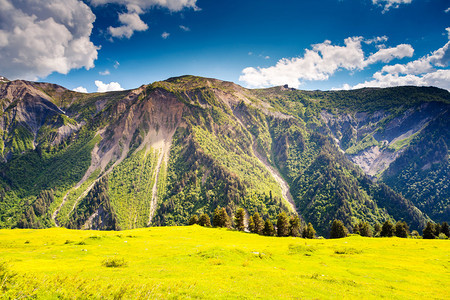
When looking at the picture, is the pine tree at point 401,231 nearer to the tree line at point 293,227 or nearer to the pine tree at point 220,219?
the tree line at point 293,227

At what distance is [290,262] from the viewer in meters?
34.3

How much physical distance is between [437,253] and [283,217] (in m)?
53.1

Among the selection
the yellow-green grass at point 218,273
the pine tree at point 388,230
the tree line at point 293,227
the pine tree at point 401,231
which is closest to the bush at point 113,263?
the yellow-green grass at point 218,273

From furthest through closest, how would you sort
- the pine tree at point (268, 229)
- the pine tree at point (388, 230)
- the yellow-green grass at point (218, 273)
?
the pine tree at point (388, 230) → the pine tree at point (268, 229) → the yellow-green grass at point (218, 273)

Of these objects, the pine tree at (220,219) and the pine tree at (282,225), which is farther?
the pine tree at (220,219)

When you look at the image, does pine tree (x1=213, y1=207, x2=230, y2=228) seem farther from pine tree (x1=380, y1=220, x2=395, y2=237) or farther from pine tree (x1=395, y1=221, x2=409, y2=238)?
pine tree (x1=395, y1=221, x2=409, y2=238)

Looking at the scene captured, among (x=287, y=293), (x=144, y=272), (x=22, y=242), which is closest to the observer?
(x=287, y=293)

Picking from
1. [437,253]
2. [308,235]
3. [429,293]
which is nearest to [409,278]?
[429,293]

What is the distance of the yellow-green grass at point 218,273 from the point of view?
9.88 metres

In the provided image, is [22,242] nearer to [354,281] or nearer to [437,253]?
[354,281]

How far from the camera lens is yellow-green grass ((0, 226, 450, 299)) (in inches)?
389

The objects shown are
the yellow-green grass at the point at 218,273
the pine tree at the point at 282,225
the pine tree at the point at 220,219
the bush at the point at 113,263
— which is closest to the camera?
the yellow-green grass at the point at 218,273

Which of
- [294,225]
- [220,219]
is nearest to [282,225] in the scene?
[294,225]

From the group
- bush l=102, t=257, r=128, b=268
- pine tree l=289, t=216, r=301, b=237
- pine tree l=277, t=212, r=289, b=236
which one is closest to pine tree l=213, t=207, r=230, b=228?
pine tree l=277, t=212, r=289, b=236
